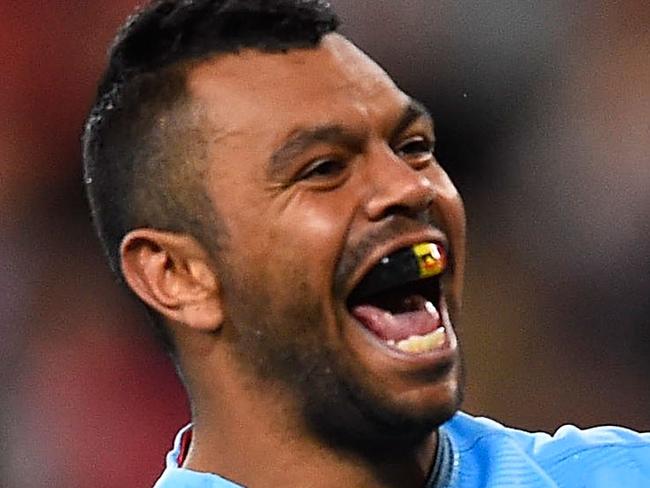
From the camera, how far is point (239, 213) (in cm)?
109

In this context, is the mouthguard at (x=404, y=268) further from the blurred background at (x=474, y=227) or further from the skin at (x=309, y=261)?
the blurred background at (x=474, y=227)

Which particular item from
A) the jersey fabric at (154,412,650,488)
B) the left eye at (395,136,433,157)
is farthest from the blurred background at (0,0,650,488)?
the left eye at (395,136,433,157)

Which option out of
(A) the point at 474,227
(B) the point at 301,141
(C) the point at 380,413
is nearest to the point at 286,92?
(B) the point at 301,141

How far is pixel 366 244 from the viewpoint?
42.2 inches

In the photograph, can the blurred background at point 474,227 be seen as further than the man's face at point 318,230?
Yes

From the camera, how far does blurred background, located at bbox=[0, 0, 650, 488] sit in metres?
1.99

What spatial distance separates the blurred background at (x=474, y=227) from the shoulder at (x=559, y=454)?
798mm

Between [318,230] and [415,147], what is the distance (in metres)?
0.13

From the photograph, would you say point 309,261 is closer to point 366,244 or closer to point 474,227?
point 366,244

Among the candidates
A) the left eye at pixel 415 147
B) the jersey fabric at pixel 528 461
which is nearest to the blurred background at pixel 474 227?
the jersey fabric at pixel 528 461

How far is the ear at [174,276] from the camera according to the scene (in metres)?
1.12

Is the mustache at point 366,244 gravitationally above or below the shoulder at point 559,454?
above

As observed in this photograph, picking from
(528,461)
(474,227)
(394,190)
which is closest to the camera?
(394,190)

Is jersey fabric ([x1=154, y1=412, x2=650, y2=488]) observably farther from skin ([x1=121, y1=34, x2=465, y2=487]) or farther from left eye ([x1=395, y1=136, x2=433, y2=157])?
left eye ([x1=395, y1=136, x2=433, y2=157])
